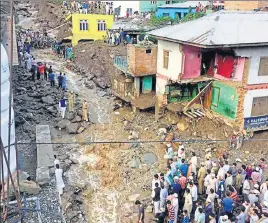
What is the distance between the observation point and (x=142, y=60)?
2250 cm

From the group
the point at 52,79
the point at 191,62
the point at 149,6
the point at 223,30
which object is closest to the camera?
the point at 223,30

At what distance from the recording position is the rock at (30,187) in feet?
37.3

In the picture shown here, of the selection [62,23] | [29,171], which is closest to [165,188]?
[29,171]

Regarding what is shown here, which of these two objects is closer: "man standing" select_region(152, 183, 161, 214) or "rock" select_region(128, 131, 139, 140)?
"man standing" select_region(152, 183, 161, 214)

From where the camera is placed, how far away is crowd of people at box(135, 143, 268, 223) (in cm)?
1197


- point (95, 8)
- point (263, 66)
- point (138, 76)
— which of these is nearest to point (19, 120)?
point (138, 76)

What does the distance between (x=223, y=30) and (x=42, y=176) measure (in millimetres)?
11837

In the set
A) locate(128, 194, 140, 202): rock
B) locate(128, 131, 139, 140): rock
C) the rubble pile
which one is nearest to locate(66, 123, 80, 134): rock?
locate(128, 131, 139, 140): rock

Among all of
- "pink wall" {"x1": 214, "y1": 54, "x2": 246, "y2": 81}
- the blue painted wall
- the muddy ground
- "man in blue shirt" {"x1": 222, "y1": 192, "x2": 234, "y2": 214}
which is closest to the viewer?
"man in blue shirt" {"x1": 222, "y1": 192, "x2": 234, "y2": 214}

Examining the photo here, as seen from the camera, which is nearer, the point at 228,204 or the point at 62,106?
the point at 228,204

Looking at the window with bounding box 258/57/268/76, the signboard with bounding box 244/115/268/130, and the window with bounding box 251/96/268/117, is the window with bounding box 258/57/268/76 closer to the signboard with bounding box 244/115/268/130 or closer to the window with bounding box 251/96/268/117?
the window with bounding box 251/96/268/117

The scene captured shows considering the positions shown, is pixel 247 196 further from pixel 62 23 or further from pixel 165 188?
pixel 62 23

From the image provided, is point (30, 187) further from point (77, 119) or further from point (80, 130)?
point (77, 119)

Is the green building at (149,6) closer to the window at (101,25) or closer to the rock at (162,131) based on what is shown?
the window at (101,25)
